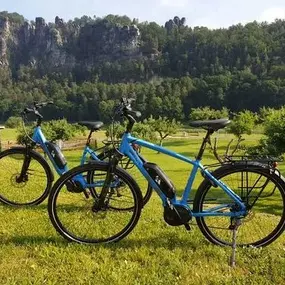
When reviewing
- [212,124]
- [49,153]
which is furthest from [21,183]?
[212,124]

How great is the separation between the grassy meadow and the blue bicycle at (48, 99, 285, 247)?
19 centimetres

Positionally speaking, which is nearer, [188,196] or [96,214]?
[188,196]

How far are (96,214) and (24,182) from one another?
1821 mm

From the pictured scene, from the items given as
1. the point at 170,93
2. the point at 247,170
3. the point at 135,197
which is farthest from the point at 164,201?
the point at 170,93

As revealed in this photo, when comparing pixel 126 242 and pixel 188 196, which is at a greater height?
pixel 188 196

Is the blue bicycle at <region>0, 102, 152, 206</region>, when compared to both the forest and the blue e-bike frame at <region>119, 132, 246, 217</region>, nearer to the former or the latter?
the blue e-bike frame at <region>119, 132, 246, 217</region>

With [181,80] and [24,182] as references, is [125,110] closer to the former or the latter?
[24,182]

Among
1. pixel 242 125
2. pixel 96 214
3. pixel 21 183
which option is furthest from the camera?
pixel 242 125

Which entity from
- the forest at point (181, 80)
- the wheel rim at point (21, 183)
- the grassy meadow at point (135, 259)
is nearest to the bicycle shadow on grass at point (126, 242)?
the grassy meadow at point (135, 259)

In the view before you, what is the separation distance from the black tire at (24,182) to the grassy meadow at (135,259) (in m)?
0.98

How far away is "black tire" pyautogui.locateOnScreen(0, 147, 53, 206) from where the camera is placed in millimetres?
6086

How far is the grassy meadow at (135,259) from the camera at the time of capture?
387 centimetres

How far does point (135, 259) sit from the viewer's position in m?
4.34

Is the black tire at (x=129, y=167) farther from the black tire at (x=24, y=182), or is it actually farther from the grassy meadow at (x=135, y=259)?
the black tire at (x=24, y=182)
